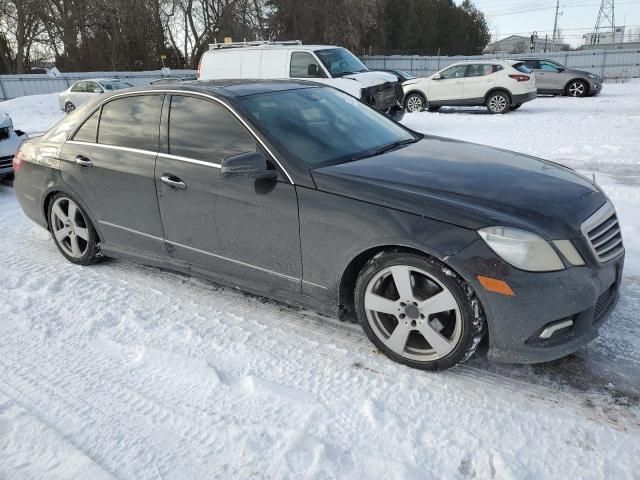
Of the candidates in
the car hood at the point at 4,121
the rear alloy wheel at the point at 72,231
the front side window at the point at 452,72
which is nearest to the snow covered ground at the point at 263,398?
the rear alloy wheel at the point at 72,231

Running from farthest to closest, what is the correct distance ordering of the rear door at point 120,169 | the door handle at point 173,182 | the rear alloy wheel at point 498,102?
the rear alloy wheel at point 498,102 → the rear door at point 120,169 → the door handle at point 173,182

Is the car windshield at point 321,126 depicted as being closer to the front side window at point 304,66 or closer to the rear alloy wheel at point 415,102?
the front side window at point 304,66

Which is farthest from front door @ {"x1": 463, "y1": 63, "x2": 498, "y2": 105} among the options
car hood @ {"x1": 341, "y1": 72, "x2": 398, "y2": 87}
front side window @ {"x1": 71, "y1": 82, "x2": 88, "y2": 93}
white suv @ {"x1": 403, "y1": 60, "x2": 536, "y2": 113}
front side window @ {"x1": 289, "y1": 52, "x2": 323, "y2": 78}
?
front side window @ {"x1": 71, "y1": 82, "x2": 88, "y2": 93}

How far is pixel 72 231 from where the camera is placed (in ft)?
14.9

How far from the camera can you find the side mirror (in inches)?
122

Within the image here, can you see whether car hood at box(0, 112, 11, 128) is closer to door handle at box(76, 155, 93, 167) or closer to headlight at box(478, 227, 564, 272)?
door handle at box(76, 155, 93, 167)

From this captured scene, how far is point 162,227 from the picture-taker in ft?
12.5

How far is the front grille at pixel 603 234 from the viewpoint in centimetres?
271

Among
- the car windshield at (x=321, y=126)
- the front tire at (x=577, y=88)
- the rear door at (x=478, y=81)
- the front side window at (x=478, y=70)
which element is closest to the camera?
the car windshield at (x=321, y=126)

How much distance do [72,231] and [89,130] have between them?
916 mm

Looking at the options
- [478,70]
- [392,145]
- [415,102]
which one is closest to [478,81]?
[478,70]

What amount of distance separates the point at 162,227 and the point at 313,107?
A: 56.4 inches

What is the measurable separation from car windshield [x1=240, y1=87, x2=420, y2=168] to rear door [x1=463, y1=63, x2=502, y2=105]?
11.8 m

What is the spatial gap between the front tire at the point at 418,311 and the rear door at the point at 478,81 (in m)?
13.4
